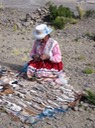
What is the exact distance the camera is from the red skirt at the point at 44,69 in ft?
26.7

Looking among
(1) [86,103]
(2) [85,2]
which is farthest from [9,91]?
(2) [85,2]

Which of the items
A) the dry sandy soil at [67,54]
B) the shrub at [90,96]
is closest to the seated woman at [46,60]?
the dry sandy soil at [67,54]

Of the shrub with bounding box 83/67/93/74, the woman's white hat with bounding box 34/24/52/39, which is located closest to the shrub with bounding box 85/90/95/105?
the woman's white hat with bounding box 34/24/52/39

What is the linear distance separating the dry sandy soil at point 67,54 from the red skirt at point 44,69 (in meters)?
0.32

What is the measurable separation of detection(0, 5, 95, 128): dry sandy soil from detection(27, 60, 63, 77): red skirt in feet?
1.05

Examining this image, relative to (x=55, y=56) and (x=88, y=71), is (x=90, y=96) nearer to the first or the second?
(x=55, y=56)

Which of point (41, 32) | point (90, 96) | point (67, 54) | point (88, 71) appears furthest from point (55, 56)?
point (67, 54)

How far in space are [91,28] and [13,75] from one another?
4765 millimetres

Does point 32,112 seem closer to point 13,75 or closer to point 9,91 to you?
point 9,91

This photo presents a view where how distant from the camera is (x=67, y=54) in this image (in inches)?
395

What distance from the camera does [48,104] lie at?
23.3 ft

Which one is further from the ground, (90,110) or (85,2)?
(90,110)

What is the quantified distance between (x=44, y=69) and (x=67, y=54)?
77.1 inches

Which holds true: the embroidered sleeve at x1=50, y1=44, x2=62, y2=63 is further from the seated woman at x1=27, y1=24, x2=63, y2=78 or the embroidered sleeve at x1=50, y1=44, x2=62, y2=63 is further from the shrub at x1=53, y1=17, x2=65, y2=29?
the shrub at x1=53, y1=17, x2=65, y2=29
